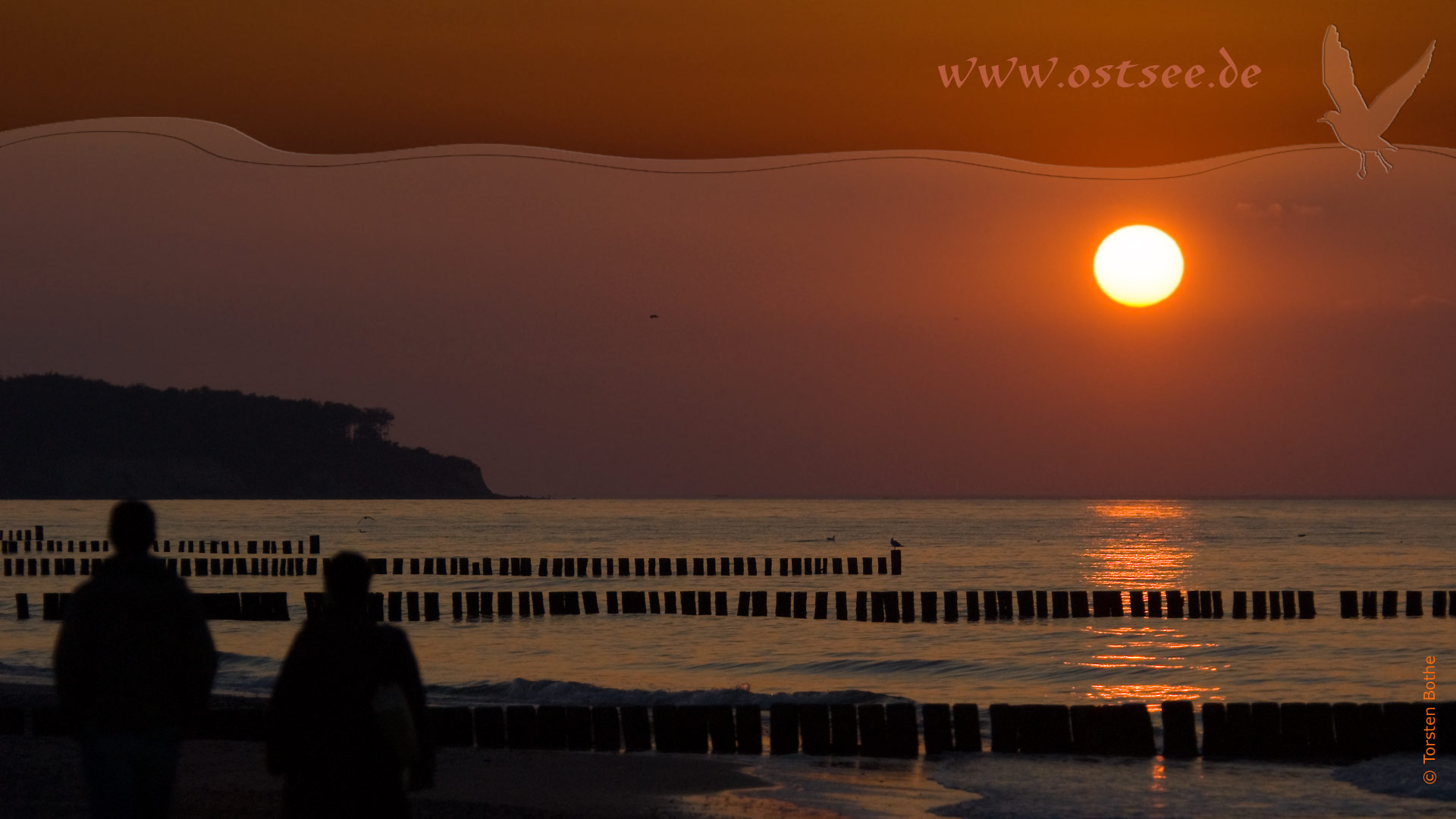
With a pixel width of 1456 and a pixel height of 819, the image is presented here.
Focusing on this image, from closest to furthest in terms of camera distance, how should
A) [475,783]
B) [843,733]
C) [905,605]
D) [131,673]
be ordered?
[131,673] → [475,783] → [843,733] → [905,605]

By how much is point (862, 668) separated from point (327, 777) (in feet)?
70.1

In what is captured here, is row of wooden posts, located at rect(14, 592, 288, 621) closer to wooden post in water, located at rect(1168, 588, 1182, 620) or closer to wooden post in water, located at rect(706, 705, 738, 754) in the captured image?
wooden post in water, located at rect(1168, 588, 1182, 620)

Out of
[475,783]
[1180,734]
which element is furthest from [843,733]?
[475,783]

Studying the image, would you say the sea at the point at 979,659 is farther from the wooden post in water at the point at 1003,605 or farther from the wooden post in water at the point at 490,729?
the wooden post in water at the point at 490,729

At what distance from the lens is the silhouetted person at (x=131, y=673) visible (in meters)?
5.89

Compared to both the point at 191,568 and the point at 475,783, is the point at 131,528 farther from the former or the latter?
the point at 191,568

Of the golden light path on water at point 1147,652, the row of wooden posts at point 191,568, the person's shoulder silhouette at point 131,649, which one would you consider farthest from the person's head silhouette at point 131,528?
the row of wooden posts at point 191,568

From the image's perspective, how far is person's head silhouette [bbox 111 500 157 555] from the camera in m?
5.98

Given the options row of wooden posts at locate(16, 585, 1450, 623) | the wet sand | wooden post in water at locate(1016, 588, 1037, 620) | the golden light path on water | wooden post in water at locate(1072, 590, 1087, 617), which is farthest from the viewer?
wooden post in water at locate(1016, 588, 1037, 620)

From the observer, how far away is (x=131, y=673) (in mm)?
5930

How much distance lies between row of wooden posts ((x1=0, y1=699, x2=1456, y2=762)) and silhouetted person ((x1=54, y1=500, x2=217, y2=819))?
828cm

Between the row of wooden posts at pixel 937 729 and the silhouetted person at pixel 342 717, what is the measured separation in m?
8.69

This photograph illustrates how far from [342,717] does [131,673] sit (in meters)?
1.01

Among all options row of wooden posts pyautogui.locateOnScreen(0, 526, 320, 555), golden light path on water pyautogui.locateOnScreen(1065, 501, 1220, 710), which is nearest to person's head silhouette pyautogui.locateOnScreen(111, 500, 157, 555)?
golden light path on water pyautogui.locateOnScreen(1065, 501, 1220, 710)
